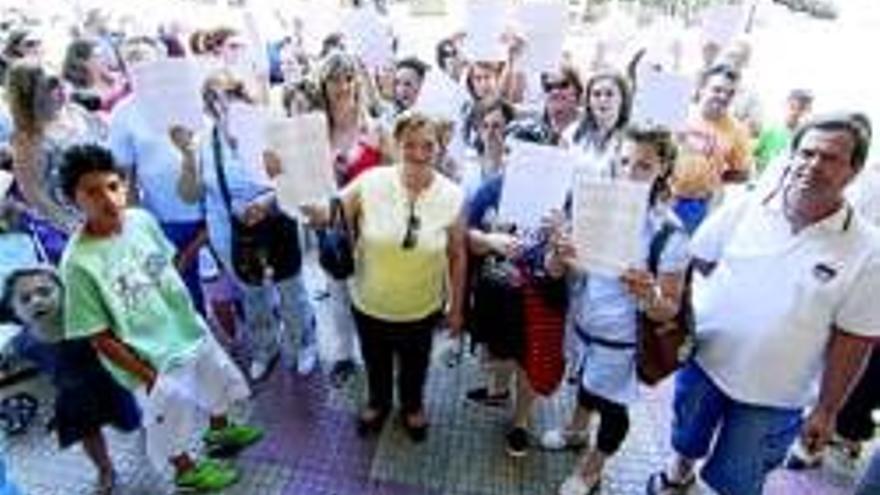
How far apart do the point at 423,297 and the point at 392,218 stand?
0.34 meters

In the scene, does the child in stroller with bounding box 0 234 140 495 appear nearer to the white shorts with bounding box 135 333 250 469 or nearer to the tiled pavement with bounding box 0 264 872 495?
the white shorts with bounding box 135 333 250 469

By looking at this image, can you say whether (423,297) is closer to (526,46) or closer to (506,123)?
(506,123)

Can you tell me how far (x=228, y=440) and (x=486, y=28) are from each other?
2.17 meters

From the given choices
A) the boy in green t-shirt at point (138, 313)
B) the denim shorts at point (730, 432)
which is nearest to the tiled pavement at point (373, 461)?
the boy in green t-shirt at point (138, 313)

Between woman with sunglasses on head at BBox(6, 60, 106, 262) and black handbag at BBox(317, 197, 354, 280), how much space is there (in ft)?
3.13

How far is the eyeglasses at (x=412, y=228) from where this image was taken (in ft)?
9.59

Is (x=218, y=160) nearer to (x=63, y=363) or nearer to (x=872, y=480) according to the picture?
(x=63, y=363)

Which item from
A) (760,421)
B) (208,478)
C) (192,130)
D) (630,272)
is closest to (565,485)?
(760,421)

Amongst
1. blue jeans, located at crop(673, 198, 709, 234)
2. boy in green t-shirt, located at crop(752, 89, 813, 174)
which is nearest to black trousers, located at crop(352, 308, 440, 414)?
blue jeans, located at crop(673, 198, 709, 234)

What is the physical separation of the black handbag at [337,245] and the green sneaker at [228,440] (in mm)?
738

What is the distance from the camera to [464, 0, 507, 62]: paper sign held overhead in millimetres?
3924

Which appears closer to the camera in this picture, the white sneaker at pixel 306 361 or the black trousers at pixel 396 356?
the black trousers at pixel 396 356

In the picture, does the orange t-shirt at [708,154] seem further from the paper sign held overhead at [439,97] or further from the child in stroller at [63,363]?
the child in stroller at [63,363]

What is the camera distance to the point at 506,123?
11.0 ft
